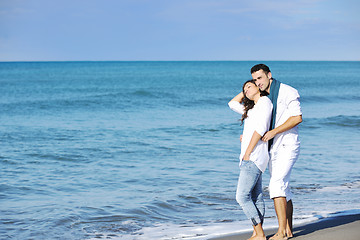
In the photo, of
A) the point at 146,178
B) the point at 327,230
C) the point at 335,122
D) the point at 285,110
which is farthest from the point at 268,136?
the point at 335,122

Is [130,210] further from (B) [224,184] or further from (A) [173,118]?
(A) [173,118]

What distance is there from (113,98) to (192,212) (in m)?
→ 22.2

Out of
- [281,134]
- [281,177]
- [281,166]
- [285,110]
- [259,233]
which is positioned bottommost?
[259,233]

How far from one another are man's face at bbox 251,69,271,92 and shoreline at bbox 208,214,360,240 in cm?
164

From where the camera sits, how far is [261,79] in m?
4.61

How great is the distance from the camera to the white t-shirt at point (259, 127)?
437 centimetres

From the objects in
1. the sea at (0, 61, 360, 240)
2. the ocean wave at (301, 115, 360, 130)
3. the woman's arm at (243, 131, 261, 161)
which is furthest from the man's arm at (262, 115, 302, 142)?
the ocean wave at (301, 115, 360, 130)

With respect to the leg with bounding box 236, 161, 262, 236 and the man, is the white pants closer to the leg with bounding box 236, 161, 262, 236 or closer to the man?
the man

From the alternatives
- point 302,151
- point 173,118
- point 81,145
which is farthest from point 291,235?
point 173,118

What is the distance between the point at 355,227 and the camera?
5055 millimetres

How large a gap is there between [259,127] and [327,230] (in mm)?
1659

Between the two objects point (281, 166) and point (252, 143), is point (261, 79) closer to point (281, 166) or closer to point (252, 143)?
point (252, 143)

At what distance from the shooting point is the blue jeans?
4.44m

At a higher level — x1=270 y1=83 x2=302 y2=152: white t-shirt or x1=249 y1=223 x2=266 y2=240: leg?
x1=270 y1=83 x2=302 y2=152: white t-shirt
